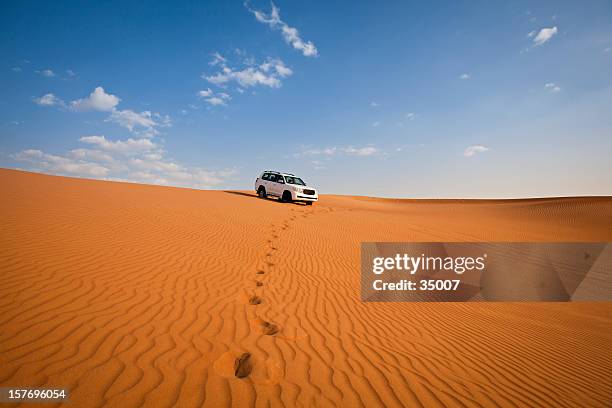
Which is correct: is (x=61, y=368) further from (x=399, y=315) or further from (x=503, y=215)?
(x=503, y=215)

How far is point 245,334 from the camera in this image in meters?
3.87

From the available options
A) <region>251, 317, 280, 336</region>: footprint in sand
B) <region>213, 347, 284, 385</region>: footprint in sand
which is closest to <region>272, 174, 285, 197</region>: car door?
<region>251, 317, 280, 336</region>: footprint in sand

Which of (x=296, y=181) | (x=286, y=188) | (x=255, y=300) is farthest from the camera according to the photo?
(x=296, y=181)

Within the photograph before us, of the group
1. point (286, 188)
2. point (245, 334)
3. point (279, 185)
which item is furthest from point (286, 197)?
point (245, 334)

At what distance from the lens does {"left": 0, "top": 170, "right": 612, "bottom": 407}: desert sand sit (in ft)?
9.20

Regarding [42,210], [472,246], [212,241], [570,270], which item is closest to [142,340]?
[212,241]

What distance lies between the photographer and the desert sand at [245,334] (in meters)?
2.80

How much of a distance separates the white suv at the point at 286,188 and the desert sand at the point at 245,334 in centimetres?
1248

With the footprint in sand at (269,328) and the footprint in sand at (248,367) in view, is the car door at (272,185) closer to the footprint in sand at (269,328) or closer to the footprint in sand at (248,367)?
the footprint in sand at (269,328)

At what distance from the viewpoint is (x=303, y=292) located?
234 inches

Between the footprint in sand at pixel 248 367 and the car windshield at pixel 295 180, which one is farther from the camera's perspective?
the car windshield at pixel 295 180

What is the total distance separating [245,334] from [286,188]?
674 inches

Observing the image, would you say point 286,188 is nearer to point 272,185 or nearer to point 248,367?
point 272,185

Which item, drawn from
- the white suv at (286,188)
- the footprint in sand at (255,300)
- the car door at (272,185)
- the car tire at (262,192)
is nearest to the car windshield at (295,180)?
the white suv at (286,188)
